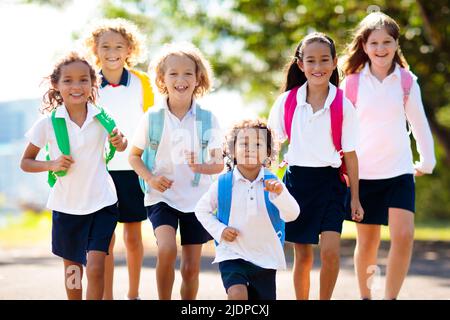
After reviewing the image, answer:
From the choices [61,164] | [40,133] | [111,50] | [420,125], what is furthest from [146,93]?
[420,125]

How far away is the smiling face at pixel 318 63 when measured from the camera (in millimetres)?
5527

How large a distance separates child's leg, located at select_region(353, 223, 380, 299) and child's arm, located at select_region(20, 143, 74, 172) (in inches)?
85.9

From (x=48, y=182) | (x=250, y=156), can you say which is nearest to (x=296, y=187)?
(x=250, y=156)

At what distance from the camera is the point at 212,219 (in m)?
Answer: 4.93

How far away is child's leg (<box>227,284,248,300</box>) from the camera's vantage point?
190 inches

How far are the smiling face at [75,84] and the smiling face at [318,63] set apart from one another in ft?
4.55

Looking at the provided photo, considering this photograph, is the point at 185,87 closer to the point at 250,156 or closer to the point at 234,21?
the point at 250,156

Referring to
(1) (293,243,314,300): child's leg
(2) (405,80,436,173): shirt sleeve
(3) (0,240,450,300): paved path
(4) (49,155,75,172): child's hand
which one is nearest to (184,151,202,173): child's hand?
(4) (49,155,75,172): child's hand

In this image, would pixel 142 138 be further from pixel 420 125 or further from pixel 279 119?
pixel 420 125

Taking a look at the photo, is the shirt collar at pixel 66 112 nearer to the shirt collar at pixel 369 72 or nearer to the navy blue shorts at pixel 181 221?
the navy blue shorts at pixel 181 221

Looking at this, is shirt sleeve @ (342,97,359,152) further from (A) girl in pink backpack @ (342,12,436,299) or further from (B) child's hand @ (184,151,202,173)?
(B) child's hand @ (184,151,202,173)

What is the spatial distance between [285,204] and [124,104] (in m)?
1.85
